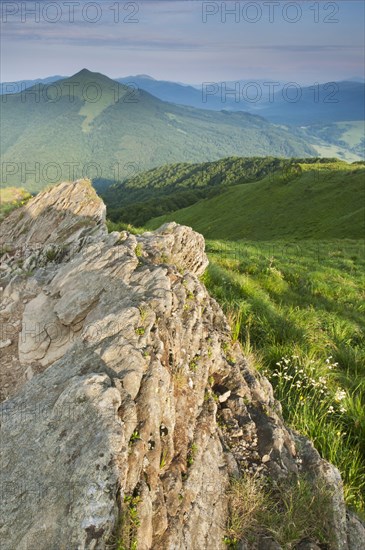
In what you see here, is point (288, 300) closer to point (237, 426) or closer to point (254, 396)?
point (254, 396)

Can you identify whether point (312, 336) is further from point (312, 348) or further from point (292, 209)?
point (292, 209)

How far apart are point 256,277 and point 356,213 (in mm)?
44294

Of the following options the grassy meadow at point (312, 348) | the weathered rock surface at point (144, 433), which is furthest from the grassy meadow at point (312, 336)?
the weathered rock surface at point (144, 433)

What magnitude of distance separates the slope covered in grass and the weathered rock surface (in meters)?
44.5

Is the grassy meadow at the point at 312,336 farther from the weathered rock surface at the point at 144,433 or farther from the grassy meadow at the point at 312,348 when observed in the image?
the weathered rock surface at the point at 144,433

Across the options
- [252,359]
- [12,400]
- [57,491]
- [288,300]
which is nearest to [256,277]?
[288,300]

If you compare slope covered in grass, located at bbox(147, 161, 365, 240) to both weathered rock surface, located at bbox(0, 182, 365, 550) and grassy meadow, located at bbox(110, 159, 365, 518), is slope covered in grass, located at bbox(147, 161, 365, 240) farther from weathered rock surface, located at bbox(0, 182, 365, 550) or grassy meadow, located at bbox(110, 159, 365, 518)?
weathered rock surface, located at bbox(0, 182, 365, 550)

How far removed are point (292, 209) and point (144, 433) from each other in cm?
7176

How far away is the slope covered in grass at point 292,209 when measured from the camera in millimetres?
55694

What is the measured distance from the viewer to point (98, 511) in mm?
3857

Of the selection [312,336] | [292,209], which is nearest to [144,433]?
[312,336]

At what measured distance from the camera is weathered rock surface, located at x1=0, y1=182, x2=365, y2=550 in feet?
13.5

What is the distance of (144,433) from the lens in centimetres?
495

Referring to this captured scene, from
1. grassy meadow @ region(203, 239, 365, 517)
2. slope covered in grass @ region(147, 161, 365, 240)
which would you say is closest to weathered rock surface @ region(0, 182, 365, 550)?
grassy meadow @ region(203, 239, 365, 517)
